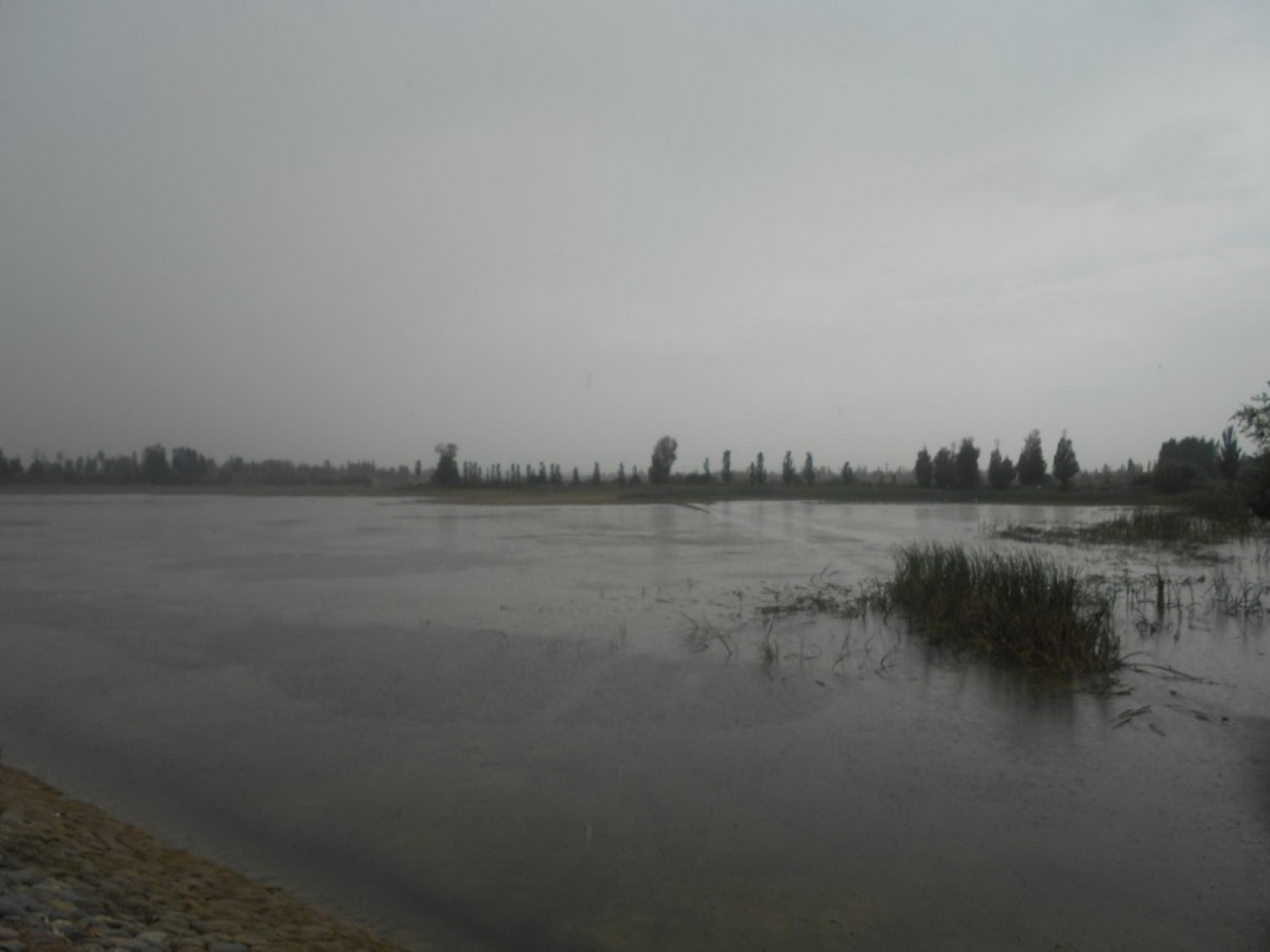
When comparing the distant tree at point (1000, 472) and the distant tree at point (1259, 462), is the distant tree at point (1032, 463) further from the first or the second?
the distant tree at point (1259, 462)

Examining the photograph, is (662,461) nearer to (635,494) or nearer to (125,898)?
(635,494)

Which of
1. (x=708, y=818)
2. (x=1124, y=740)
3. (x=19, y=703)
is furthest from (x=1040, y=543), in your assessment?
(x=19, y=703)

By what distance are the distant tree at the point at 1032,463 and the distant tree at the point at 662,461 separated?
30577mm

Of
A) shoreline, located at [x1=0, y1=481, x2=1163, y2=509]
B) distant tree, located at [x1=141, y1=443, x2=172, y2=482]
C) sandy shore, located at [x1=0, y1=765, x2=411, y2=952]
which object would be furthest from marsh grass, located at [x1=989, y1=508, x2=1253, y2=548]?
distant tree, located at [x1=141, y1=443, x2=172, y2=482]

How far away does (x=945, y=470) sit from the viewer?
69000 mm

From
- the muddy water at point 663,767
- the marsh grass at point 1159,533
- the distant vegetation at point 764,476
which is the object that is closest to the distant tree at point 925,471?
the distant vegetation at point 764,476

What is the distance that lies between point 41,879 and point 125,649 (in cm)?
749

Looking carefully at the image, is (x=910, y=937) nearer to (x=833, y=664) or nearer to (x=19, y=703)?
(x=833, y=664)

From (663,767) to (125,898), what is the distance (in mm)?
3655

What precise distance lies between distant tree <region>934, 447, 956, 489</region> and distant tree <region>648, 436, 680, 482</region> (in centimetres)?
2406

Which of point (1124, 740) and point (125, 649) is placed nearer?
point (1124, 740)

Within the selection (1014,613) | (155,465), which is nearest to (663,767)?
(1014,613)

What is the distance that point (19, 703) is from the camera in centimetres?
794

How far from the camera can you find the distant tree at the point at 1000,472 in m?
64.7
